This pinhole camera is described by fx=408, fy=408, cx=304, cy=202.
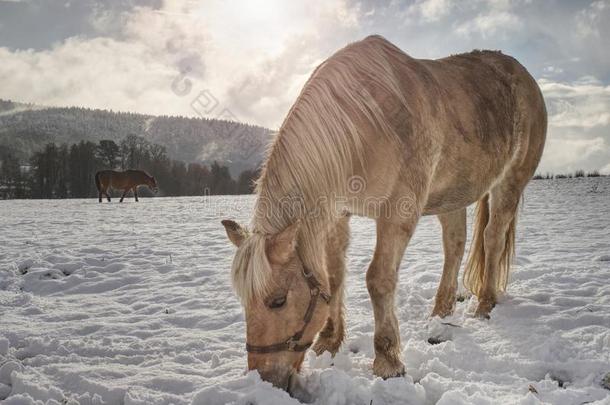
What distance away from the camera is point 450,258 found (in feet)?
14.2

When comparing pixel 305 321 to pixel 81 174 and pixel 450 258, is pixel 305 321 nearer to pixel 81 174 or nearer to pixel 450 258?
pixel 450 258

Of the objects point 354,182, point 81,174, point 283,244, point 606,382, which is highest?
point 81,174

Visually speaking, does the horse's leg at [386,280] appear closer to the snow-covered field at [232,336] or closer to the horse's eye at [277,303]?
the snow-covered field at [232,336]

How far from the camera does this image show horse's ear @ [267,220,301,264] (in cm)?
229

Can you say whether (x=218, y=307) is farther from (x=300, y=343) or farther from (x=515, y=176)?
(x=515, y=176)

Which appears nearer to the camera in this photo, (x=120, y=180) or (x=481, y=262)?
(x=481, y=262)

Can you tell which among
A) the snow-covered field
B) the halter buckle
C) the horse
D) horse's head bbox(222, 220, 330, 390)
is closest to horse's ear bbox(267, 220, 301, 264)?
horse's head bbox(222, 220, 330, 390)

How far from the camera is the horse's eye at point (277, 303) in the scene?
2381 mm

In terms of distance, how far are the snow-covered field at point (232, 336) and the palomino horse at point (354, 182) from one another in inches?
11.5

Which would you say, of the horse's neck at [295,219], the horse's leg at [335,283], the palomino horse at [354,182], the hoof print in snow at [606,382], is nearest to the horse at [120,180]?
the horse's leg at [335,283]

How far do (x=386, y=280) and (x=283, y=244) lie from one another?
2.99 ft

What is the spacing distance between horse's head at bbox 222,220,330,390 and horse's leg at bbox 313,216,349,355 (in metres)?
0.76

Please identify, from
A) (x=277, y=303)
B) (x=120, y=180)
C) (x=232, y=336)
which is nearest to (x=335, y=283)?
(x=277, y=303)

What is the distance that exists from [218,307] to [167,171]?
180 feet
